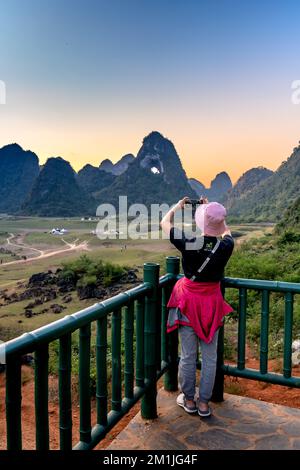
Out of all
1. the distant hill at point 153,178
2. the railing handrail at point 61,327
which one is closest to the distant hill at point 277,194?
the distant hill at point 153,178

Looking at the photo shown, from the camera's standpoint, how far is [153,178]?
149m

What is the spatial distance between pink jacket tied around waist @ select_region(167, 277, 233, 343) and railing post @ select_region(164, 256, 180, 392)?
0.42 m

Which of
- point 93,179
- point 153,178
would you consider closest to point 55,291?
point 153,178

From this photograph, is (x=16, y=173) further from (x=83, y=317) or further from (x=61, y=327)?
(x=61, y=327)

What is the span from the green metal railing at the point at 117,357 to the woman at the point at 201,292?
0.74ft

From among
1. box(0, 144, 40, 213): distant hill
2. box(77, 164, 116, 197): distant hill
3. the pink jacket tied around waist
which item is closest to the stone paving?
the pink jacket tied around waist

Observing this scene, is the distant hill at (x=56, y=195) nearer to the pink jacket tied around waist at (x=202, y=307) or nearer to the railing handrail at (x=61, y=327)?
the pink jacket tied around waist at (x=202, y=307)

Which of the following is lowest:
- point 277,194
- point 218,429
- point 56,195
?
point 218,429

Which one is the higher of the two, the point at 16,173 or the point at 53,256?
the point at 16,173

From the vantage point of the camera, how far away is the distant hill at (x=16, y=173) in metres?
165

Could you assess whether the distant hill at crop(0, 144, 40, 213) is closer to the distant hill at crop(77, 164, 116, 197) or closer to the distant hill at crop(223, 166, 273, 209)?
the distant hill at crop(77, 164, 116, 197)

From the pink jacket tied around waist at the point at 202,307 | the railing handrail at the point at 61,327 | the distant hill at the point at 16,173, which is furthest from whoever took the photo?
the distant hill at the point at 16,173

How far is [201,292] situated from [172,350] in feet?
2.70
